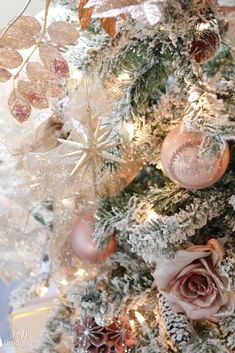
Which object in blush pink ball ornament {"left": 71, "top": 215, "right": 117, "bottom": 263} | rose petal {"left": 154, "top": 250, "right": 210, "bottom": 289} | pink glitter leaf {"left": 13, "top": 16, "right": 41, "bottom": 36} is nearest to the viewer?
pink glitter leaf {"left": 13, "top": 16, "right": 41, "bottom": 36}

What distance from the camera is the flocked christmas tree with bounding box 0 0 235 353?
55 cm

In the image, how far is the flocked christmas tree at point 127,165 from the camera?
0.55 metres

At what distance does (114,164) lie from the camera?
671 mm

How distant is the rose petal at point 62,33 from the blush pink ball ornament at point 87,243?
273 mm

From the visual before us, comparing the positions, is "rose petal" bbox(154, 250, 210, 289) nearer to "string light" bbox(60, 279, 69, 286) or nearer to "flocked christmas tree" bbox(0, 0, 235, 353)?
"flocked christmas tree" bbox(0, 0, 235, 353)

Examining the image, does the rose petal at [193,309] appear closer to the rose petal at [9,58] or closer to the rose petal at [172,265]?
the rose petal at [172,265]

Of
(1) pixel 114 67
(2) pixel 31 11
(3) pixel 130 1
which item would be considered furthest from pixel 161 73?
(2) pixel 31 11

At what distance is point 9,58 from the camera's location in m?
0.55

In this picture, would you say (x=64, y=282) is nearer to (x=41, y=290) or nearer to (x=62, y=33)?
(x=41, y=290)

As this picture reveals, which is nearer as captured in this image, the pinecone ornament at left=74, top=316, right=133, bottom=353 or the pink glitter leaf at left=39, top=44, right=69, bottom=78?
the pink glitter leaf at left=39, top=44, right=69, bottom=78

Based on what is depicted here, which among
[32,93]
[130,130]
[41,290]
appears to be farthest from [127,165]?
[41,290]

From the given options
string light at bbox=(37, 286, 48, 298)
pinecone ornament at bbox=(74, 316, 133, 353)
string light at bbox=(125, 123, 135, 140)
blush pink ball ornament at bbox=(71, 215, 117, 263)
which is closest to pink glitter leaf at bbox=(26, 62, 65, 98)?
string light at bbox=(125, 123, 135, 140)

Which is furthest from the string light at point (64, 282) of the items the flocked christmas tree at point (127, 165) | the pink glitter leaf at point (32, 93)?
the pink glitter leaf at point (32, 93)

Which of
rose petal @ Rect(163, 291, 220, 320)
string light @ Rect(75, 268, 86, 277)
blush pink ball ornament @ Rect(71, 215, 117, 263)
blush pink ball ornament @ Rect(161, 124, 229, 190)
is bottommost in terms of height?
string light @ Rect(75, 268, 86, 277)
